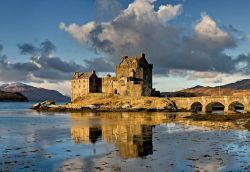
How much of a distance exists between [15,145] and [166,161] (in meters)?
13.6

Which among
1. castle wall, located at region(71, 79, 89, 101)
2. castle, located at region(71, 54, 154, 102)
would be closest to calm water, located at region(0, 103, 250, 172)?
castle, located at region(71, 54, 154, 102)

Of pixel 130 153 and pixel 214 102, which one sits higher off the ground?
pixel 214 102

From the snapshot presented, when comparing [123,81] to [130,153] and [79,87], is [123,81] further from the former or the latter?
[130,153]

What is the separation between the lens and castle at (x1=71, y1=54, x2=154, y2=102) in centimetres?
10256

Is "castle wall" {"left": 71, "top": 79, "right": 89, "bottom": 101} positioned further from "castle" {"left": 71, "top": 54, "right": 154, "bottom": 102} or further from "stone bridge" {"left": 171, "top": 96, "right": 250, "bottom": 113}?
"stone bridge" {"left": 171, "top": 96, "right": 250, "bottom": 113}

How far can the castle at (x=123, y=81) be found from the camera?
10256 cm

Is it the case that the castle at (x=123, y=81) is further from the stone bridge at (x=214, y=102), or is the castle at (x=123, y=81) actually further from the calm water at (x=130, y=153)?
the calm water at (x=130, y=153)

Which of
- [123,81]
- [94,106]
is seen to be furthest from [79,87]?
[94,106]

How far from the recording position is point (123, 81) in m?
105

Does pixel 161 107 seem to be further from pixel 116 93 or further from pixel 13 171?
pixel 13 171

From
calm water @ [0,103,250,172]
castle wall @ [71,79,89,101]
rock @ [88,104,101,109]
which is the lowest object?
calm water @ [0,103,250,172]

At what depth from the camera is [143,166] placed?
2177cm

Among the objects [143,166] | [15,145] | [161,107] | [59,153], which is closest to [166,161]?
[143,166]

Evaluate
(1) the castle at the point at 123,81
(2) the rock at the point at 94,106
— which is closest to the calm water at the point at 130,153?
(2) the rock at the point at 94,106
